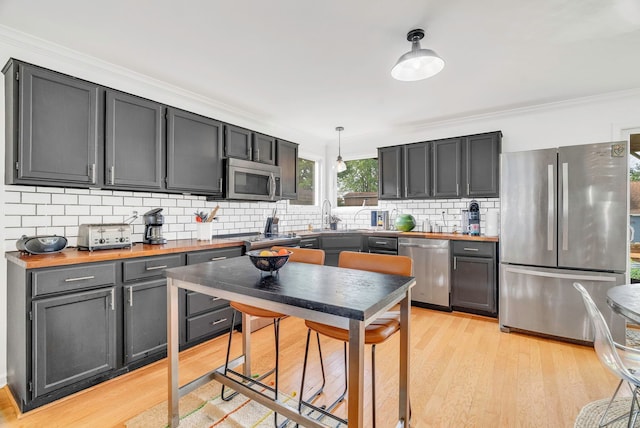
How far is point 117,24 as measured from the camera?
2.04 meters

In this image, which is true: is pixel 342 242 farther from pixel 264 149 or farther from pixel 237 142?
pixel 237 142

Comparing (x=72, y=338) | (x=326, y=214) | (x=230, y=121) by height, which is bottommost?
(x=72, y=338)

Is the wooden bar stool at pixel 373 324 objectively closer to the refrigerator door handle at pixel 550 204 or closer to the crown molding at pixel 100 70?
the refrigerator door handle at pixel 550 204

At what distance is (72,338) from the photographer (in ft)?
6.49

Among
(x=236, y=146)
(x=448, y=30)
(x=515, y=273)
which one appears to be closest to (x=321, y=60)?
(x=448, y=30)

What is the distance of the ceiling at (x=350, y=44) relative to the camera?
189 cm

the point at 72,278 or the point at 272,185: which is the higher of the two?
the point at 272,185

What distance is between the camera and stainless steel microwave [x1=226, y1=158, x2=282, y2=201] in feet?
10.9

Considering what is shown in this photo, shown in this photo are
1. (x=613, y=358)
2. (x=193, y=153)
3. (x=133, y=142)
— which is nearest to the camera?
(x=613, y=358)

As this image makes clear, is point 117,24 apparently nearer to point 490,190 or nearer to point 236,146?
point 236,146

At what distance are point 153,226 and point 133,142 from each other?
0.77 metres

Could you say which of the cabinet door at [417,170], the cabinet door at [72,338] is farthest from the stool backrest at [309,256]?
the cabinet door at [417,170]

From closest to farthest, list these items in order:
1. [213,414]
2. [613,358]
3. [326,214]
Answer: [613,358], [213,414], [326,214]

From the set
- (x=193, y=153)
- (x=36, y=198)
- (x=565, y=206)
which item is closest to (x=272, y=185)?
(x=193, y=153)
